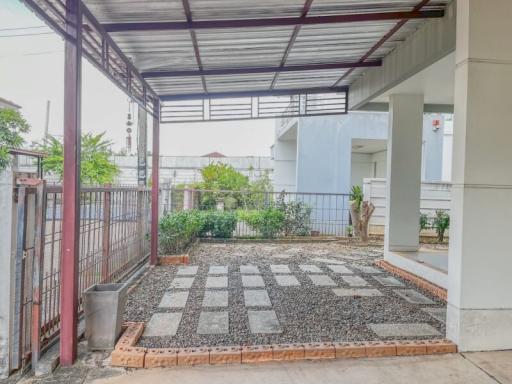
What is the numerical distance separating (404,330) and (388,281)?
1910 mm

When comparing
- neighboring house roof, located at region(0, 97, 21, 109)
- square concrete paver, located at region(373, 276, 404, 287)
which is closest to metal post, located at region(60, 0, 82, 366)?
square concrete paver, located at region(373, 276, 404, 287)

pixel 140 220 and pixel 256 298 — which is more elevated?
pixel 140 220

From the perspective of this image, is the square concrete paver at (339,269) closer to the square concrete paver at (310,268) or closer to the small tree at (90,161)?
the square concrete paver at (310,268)

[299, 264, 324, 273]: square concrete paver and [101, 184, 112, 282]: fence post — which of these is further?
[299, 264, 324, 273]: square concrete paver

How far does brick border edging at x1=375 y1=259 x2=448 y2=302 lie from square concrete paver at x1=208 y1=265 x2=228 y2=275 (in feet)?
8.60

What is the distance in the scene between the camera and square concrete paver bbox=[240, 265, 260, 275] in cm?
549

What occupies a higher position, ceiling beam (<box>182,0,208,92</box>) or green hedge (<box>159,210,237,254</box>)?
ceiling beam (<box>182,0,208,92</box>)

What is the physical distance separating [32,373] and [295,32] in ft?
12.6

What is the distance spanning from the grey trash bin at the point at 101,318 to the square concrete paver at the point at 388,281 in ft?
11.8

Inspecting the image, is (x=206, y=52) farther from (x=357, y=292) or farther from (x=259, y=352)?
(x=357, y=292)

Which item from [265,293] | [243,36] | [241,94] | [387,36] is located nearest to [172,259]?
[265,293]

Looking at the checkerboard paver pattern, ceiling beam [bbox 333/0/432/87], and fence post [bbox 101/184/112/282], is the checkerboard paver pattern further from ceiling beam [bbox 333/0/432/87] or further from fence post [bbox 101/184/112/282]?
ceiling beam [bbox 333/0/432/87]

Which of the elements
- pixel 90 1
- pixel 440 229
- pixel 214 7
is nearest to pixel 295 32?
pixel 214 7

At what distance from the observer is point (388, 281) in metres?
5.17
